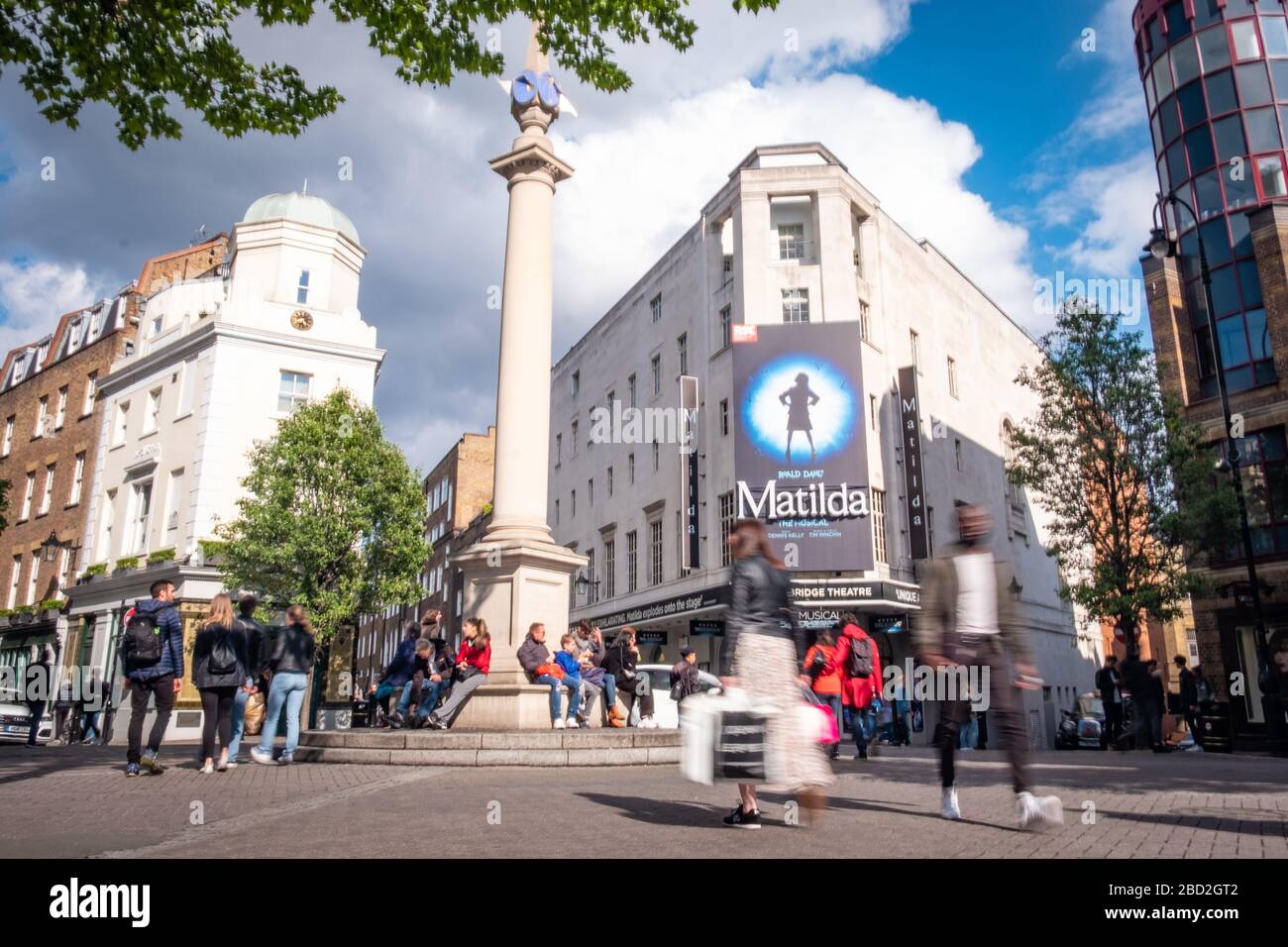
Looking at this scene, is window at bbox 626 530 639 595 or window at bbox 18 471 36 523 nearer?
window at bbox 626 530 639 595

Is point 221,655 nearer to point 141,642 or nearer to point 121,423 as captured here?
point 141,642

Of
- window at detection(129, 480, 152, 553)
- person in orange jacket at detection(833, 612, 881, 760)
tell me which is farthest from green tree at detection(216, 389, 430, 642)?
person in orange jacket at detection(833, 612, 881, 760)

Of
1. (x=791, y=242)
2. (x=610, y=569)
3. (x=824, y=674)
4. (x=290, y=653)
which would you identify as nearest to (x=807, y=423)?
(x=791, y=242)

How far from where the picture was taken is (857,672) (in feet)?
40.6

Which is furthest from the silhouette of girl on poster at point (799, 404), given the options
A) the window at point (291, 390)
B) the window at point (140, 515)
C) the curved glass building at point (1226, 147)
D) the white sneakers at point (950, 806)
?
the window at point (140, 515)

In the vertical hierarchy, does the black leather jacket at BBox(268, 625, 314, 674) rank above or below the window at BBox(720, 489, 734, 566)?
below

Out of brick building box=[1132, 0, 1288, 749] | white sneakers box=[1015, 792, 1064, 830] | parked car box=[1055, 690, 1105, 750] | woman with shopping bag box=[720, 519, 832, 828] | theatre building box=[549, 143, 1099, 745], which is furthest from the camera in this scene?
theatre building box=[549, 143, 1099, 745]

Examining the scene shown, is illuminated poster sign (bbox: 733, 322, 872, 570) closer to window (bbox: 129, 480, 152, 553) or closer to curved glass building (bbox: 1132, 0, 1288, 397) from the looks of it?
curved glass building (bbox: 1132, 0, 1288, 397)

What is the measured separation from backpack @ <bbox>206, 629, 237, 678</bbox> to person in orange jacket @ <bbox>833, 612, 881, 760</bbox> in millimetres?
7801

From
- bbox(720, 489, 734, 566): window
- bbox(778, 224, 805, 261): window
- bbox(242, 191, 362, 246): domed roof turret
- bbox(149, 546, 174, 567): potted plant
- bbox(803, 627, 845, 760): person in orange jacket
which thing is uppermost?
bbox(242, 191, 362, 246): domed roof turret

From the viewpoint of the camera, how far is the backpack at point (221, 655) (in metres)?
9.43

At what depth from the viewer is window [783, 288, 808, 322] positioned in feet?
99.4

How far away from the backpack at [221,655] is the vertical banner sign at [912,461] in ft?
76.3
